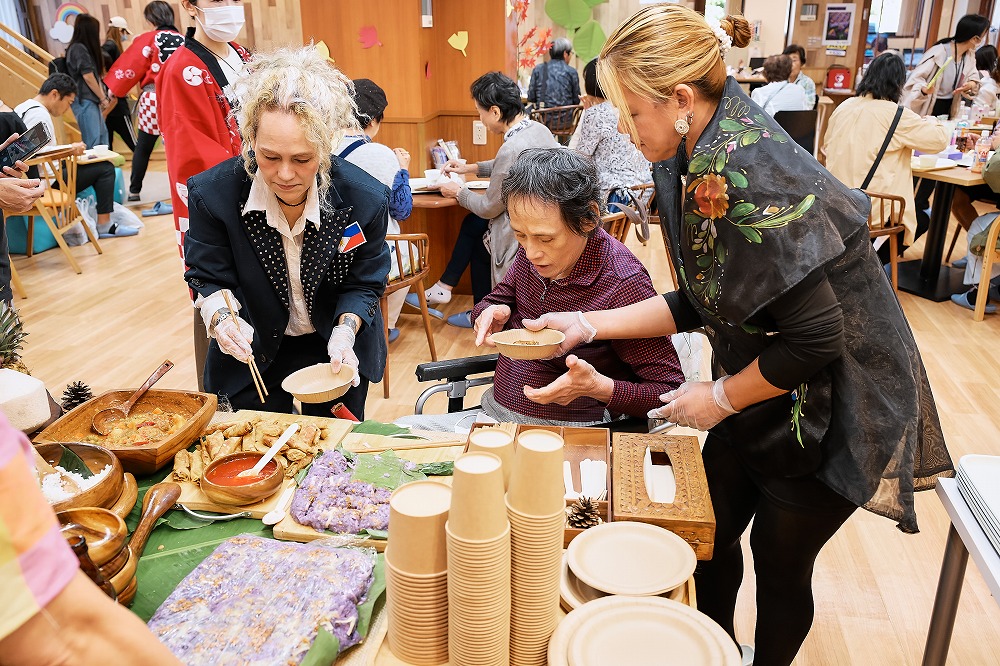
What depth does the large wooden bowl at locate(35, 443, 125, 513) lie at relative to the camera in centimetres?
130

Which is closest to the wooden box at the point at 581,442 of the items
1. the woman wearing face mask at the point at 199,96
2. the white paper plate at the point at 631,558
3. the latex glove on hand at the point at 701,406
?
the latex glove on hand at the point at 701,406

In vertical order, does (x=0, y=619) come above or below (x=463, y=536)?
above

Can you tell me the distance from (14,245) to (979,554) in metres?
7.11

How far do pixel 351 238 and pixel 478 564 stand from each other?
1324 mm

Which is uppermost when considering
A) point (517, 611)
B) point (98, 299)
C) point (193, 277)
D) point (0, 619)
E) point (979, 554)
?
point (0, 619)

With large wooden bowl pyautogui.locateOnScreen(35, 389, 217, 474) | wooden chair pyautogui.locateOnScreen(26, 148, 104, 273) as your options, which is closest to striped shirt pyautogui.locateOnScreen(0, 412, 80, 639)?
large wooden bowl pyautogui.locateOnScreen(35, 389, 217, 474)

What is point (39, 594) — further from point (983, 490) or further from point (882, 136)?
point (882, 136)

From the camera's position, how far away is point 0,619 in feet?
1.90

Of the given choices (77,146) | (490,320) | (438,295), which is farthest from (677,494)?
(77,146)

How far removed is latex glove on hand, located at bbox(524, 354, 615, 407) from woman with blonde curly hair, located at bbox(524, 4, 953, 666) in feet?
0.62

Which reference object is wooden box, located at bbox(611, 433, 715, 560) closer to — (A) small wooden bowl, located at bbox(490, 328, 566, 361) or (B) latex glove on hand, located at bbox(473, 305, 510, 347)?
(A) small wooden bowl, located at bbox(490, 328, 566, 361)

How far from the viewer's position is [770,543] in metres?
1.62

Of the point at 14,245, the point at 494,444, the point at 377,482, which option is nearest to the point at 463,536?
the point at 494,444

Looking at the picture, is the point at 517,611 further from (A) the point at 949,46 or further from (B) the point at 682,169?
(A) the point at 949,46
